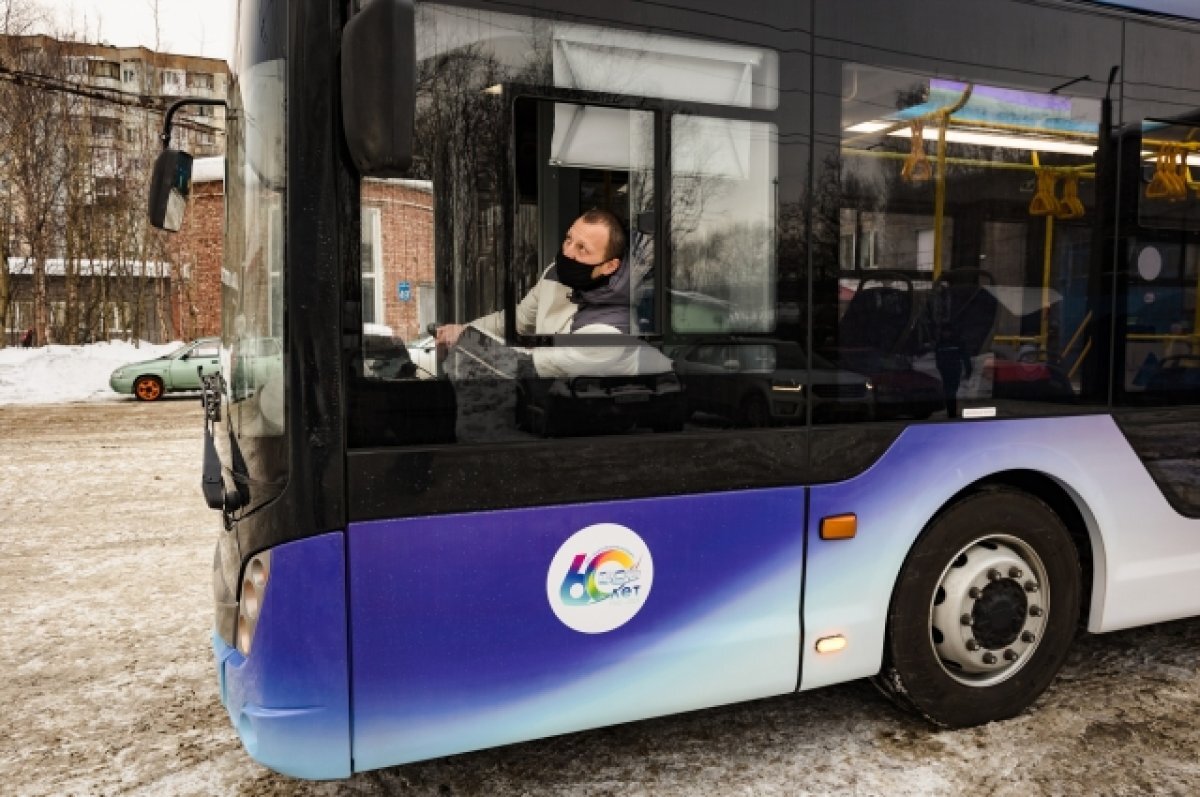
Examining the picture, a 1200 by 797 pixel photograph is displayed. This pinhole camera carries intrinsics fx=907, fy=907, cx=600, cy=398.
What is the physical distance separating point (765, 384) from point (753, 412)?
0.36 ft

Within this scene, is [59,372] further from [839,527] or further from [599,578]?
[839,527]

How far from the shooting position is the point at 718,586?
3.12m

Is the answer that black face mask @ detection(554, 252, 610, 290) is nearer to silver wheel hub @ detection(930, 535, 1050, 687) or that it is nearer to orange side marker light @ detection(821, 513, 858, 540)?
orange side marker light @ detection(821, 513, 858, 540)

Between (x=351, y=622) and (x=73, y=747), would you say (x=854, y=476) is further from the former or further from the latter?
(x=73, y=747)

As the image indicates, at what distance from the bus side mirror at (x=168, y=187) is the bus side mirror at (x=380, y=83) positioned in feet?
4.24

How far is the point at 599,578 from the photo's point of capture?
2.95m

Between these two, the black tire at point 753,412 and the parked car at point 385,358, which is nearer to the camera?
the parked car at point 385,358

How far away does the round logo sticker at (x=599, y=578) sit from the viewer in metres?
2.89

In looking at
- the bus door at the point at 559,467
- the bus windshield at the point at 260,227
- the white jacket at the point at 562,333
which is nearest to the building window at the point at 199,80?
the bus windshield at the point at 260,227

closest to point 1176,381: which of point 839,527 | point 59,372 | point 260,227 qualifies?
point 839,527

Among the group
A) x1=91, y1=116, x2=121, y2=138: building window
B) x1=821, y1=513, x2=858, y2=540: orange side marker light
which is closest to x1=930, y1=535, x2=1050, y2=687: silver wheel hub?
x1=821, y1=513, x2=858, y2=540: orange side marker light

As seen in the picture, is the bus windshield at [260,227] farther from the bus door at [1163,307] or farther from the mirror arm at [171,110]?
the bus door at [1163,307]

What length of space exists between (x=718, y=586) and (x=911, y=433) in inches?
38.2

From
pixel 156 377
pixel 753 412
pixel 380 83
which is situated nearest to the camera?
pixel 380 83
